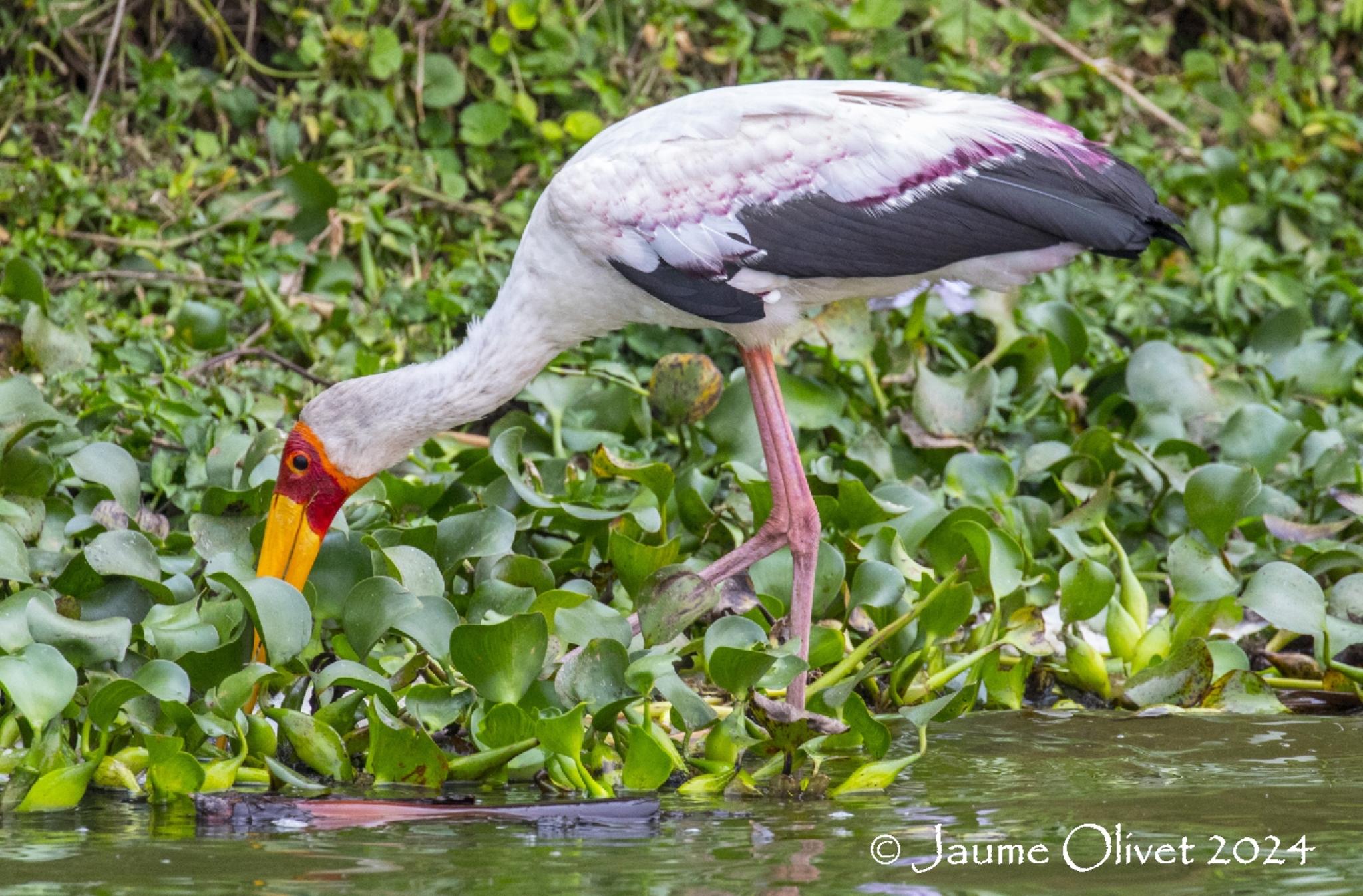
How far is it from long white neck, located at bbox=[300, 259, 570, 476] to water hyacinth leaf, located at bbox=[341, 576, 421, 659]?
22.2 inches

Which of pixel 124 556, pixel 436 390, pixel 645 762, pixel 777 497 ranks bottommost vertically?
pixel 645 762

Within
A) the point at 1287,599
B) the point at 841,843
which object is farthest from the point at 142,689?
the point at 1287,599

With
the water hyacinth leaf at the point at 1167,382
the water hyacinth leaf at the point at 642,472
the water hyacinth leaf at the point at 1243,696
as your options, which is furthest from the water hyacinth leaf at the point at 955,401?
the water hyacinth leaf at the point at 1243,696

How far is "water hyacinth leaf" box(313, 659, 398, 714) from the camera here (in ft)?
10.7

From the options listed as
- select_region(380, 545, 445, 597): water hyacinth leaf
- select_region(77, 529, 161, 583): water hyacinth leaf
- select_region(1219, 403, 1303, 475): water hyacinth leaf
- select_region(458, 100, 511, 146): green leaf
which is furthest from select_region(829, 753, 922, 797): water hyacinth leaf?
select_region(458, 100, 511, 146): green leaf

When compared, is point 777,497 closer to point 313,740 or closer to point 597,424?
point 597,424

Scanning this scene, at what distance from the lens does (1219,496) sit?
14.1 feet

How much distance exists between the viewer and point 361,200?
6266 millimetres

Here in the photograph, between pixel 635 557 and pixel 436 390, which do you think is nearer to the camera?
pixel 635 557

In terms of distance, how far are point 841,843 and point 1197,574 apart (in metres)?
1.66

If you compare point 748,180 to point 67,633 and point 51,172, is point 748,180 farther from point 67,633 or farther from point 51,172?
point 51,172

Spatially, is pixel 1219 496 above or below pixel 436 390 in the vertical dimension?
below

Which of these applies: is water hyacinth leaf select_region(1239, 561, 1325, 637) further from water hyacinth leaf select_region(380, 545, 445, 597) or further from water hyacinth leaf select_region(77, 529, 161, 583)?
water hyacinth leaf select_region(77, 529, 161, 583)

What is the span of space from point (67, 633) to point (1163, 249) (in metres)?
5.03
